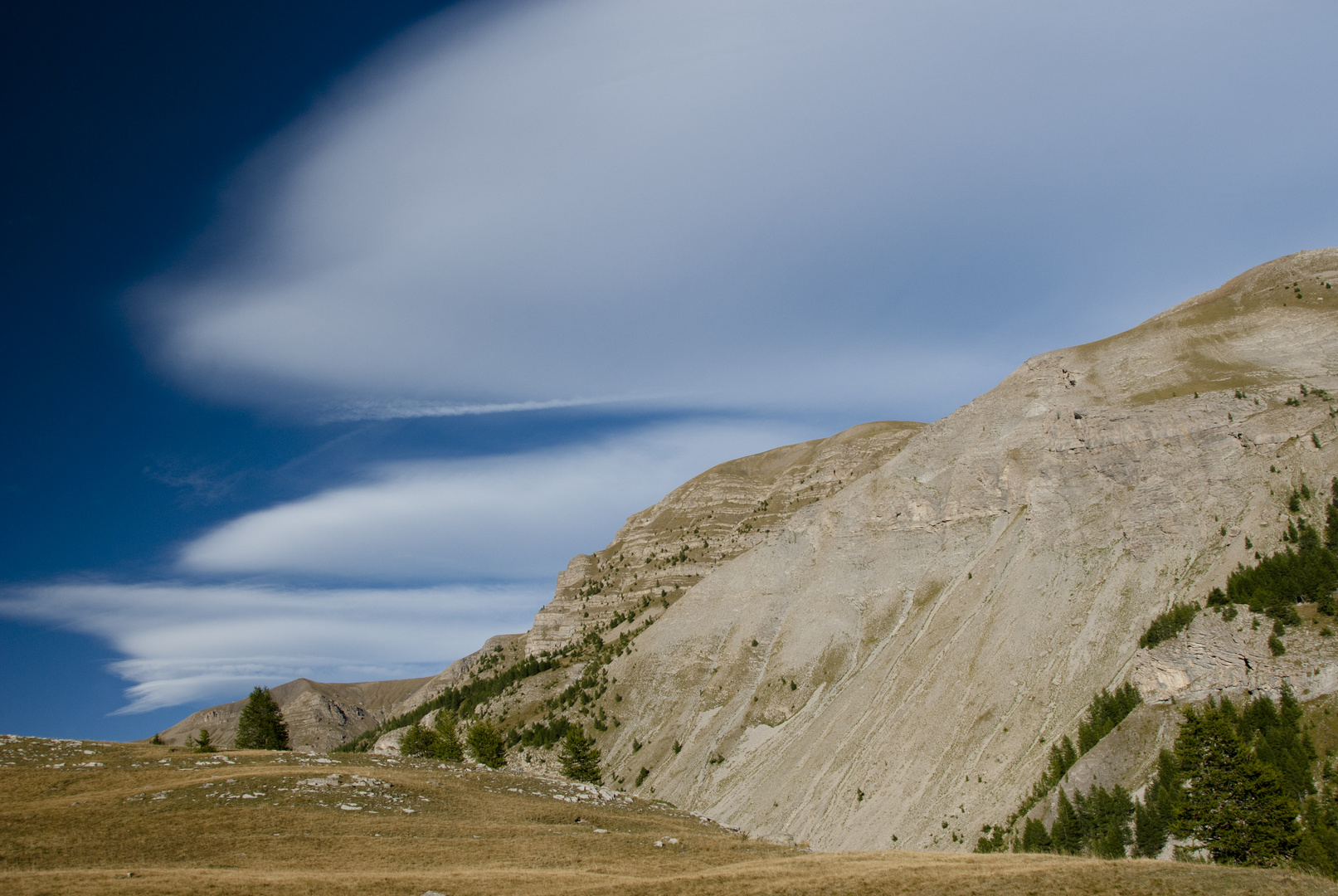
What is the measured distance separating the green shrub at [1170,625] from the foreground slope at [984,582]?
2829 millimetres

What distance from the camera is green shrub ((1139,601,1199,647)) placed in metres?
55.2

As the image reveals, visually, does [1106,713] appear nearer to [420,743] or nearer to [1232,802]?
[1232,802]

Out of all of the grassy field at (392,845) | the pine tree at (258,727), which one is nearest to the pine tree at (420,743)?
the pine tree at (258,727)

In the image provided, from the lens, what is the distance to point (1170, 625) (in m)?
55.8

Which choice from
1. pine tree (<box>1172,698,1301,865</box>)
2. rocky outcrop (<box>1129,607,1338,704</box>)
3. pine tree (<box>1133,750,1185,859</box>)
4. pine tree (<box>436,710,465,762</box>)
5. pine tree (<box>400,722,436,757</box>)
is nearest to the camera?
pine tree (<box>1172,698,1301,865</box>)

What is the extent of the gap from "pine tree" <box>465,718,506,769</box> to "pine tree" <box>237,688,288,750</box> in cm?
1750

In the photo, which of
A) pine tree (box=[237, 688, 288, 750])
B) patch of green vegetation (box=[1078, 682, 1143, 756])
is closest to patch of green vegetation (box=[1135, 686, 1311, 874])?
patch of green vegetation (box=[1078, 682, 1143, 756])

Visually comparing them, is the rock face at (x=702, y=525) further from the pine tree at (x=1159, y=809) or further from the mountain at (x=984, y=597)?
the pine tree at (x=1159, y=809)

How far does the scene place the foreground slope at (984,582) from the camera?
2383 inches

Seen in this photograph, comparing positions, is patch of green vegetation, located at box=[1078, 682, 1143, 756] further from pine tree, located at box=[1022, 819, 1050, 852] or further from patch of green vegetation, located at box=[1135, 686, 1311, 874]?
pine tree, located at box=[1022, 819, 1050, 852]

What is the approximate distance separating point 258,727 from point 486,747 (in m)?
21.4

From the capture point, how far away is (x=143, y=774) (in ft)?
120

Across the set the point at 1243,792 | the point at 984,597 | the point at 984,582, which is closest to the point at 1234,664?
the point at 1243,792

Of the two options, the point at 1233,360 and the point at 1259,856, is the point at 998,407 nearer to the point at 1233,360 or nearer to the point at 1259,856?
the point at 1233,360
